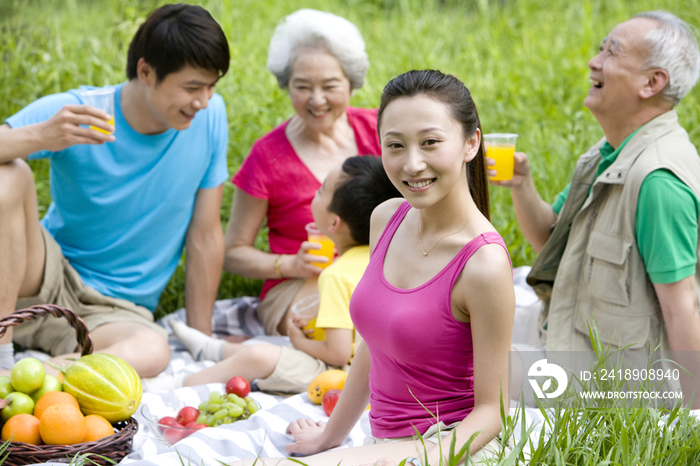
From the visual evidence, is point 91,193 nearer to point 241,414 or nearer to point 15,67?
point 241,414

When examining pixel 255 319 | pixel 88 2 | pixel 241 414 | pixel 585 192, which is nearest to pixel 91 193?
pixel 255 319

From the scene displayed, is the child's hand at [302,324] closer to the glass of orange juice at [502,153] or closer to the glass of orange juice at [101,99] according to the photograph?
the glass of orange juice at [502,153]

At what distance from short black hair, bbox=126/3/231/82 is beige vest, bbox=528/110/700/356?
1.71 m

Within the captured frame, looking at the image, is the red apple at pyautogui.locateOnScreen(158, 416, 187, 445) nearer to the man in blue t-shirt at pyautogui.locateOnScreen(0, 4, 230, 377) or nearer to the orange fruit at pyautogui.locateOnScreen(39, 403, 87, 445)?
the orange fruit at pyautogui.locateOnScreen(39, 403, 87, 445)

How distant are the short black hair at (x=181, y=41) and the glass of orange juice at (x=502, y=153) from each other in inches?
49.9

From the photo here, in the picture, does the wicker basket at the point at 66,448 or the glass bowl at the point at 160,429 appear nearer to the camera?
the wicker basket at the point at 66,448

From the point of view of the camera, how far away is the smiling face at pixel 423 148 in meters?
1.73

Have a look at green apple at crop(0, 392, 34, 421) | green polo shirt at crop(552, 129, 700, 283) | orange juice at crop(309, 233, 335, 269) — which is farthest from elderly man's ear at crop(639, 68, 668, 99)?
green apple at crop(0, 392, 34, 421)

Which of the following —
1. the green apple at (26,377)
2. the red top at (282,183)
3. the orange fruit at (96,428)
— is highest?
the red top at (282,183)

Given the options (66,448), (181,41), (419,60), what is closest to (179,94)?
(181,41)

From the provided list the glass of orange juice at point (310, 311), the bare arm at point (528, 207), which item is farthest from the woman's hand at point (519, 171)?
the glass of orange juice at point (310, 311)

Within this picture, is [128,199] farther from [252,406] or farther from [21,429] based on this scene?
[21,429]

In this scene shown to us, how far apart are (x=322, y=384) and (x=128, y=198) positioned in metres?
1.37

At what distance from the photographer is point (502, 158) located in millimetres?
2762
